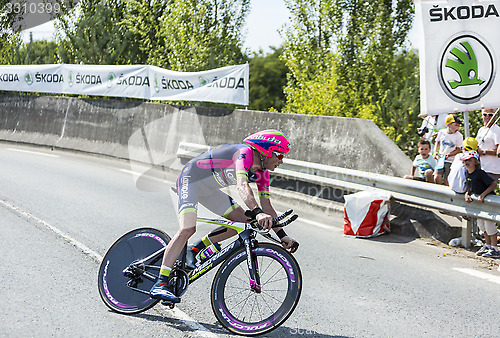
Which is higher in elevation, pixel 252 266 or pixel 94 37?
pixel 94 37

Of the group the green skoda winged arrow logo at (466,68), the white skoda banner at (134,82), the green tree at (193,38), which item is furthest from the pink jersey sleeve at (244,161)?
the green tree at (193,38)

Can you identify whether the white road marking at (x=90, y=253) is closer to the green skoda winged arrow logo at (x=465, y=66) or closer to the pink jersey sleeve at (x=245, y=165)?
the pink jersey sleeve at (x=245, y=165)

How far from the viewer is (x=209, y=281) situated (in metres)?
6.47

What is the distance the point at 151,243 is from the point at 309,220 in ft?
15.6

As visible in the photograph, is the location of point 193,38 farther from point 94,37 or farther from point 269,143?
point 269,143

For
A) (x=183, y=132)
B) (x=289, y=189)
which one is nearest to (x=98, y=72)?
(x=183, y=132)

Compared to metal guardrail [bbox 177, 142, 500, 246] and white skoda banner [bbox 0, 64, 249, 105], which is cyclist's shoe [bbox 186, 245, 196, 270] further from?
white skoda banner [bbox 0, 64, 249, 105]

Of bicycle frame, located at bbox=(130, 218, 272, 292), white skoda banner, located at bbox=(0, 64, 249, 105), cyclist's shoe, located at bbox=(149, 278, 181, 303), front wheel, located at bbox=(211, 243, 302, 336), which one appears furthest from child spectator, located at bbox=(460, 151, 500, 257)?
white skoda banner, located at bbox=(0, 64, 249, 105)

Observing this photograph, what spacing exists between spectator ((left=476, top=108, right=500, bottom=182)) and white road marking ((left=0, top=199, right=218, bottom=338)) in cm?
531

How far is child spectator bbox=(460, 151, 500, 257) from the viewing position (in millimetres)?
7707

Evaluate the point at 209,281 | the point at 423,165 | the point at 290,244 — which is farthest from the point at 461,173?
the point at 290,244

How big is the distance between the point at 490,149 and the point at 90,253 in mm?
5848

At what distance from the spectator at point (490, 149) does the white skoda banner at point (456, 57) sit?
45 centimetres

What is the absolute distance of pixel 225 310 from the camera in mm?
4941
